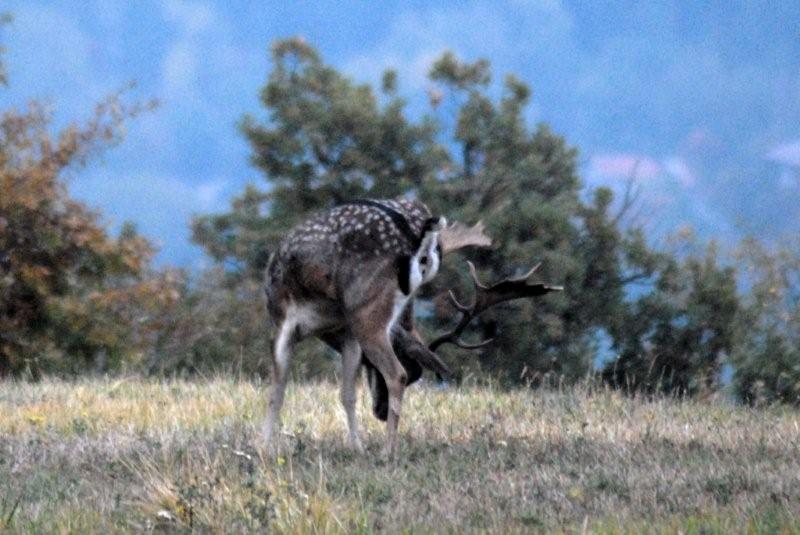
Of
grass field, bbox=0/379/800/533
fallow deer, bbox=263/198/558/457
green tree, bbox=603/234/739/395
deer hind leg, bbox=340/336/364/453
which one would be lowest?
grass field, bbox=0/379/800/533

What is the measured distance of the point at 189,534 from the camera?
25.8ft

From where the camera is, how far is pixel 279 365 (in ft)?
35.6

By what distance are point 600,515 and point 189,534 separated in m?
2.12

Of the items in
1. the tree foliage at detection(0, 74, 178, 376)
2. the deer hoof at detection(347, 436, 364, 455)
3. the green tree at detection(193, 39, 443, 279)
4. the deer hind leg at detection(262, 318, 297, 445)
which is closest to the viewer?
the deer hoof at detection(347, 436, 364, 455)

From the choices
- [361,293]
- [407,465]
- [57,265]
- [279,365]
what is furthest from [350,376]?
[57,265]

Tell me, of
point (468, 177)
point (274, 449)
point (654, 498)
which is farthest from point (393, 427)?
point (468, 177)

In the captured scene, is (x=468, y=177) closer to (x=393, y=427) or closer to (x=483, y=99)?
(x=483, y=99)

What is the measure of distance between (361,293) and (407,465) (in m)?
1.33

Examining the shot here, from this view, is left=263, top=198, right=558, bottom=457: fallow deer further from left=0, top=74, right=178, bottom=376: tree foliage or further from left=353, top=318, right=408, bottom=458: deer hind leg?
left=0, top=74, right=178, bottom=376: tree foliage

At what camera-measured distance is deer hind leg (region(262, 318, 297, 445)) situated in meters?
10.9

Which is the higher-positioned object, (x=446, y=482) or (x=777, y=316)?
(x=777, y=316)

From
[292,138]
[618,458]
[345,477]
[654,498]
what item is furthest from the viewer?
[292,138]

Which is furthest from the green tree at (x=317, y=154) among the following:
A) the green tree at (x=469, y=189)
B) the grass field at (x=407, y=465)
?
the grass field at (x=407, y=465)

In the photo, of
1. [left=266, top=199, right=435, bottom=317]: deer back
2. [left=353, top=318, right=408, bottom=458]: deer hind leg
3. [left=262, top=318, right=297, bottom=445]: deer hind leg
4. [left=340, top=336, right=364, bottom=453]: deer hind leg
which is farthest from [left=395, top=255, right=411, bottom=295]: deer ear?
[left=262, top=318, right=297, bottom=445]: deer hind leg
